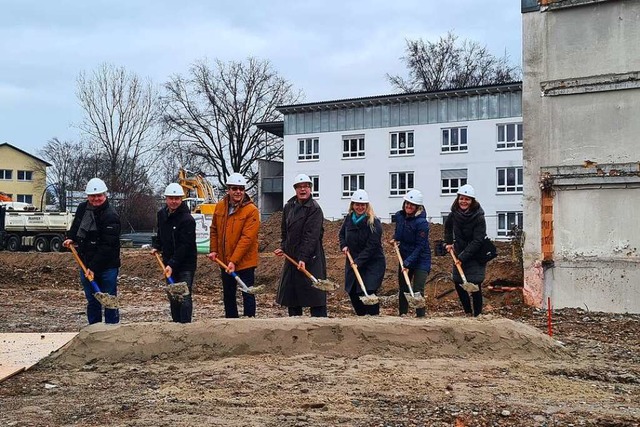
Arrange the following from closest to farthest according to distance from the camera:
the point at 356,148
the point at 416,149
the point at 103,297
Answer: the point at 103,297, the point at 416,149, the point at 356,148

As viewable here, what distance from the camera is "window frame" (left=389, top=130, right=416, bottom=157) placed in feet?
140

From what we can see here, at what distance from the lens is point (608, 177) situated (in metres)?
12.1

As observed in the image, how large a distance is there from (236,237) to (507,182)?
32917mm

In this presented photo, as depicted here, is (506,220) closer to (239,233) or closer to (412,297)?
(412,297)

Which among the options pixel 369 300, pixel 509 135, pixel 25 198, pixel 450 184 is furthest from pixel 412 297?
pixel 25 198

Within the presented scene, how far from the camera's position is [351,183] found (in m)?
44.7

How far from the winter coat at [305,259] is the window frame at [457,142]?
3321 cm

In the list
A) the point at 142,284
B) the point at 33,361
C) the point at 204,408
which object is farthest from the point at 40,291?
the point at 204,408

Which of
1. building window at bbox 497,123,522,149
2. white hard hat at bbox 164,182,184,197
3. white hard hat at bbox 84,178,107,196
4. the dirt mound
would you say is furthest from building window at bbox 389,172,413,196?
the dirt mound

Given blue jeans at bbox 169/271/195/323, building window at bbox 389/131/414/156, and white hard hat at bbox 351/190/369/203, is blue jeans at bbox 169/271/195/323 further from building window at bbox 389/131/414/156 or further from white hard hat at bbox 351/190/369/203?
building window at bbox 389/131/414/156

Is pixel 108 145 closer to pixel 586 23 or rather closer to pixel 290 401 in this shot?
pixel 586 23

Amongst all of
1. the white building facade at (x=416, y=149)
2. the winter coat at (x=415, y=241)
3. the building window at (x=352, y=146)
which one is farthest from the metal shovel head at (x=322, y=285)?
the building window at (x=352, y=146)

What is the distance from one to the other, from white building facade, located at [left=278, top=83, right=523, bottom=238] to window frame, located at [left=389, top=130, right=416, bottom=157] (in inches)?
2.2

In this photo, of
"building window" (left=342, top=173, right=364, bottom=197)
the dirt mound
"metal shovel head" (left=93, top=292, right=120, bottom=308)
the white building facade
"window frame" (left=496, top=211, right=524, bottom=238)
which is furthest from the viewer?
"building window" (left=342, top=173, right=364, bottom=197)
